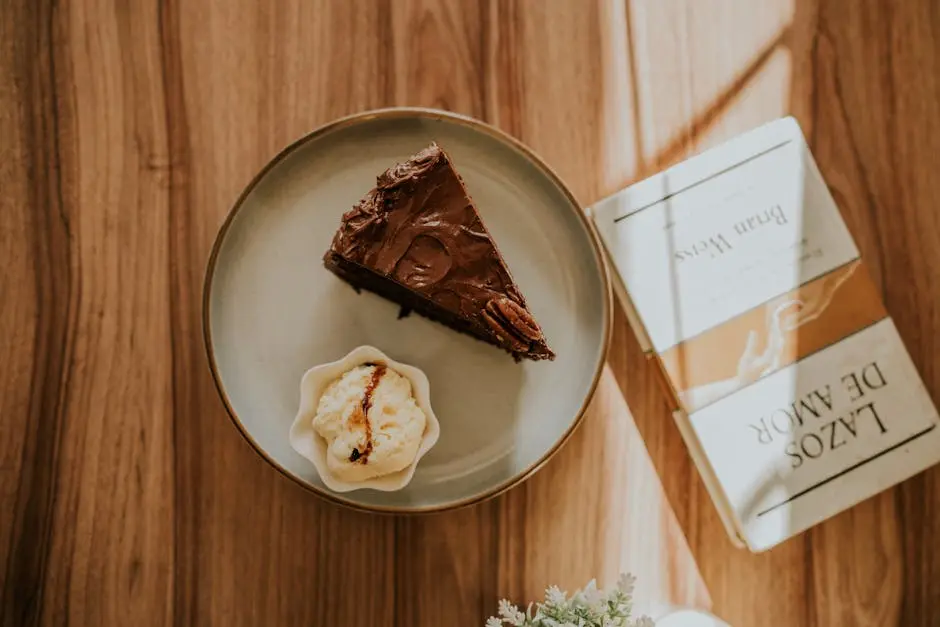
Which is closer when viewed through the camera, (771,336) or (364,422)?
(364,422)

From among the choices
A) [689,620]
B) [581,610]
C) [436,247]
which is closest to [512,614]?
[581,610]

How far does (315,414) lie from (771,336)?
37.3 inches

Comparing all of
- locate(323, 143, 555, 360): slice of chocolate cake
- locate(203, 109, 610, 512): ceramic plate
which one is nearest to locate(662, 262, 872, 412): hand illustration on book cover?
locate(203, 109, 610, 512): ceramic plate

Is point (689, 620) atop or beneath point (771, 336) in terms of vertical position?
beneath

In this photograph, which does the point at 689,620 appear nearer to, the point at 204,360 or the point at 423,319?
the point at 423,319

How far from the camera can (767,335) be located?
159 centimetres

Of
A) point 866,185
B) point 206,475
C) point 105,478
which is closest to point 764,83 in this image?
point 866,185

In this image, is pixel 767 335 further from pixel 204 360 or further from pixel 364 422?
pixel 204 360

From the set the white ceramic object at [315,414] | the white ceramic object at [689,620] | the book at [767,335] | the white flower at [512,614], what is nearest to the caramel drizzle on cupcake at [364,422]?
the white ceramic object at [315,414]

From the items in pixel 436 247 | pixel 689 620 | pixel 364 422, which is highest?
pixel 436 247

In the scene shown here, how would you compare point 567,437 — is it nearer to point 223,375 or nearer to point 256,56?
point 223,375

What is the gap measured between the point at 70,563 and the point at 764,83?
176 centimetres

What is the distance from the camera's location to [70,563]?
60.8 inches

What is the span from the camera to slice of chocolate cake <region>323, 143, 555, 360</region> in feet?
4.67
